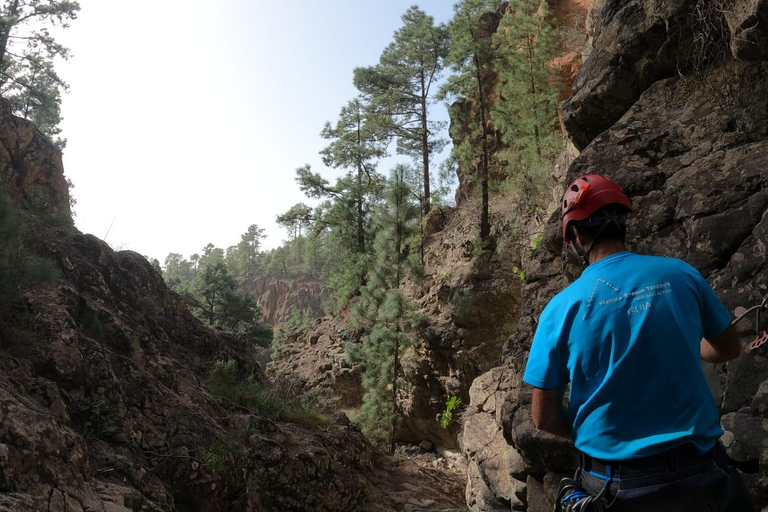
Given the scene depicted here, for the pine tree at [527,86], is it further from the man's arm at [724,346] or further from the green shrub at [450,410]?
the man's arm at [724,346]

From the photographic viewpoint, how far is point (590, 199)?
2.17 meters

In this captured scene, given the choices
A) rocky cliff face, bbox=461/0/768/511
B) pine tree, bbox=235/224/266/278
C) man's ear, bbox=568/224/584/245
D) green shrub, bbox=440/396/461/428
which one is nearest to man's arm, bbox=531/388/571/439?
man's ear, bbox=568/224/584/245

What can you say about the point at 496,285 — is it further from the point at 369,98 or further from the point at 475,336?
the point at 369,98

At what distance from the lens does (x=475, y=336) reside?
55.7ft

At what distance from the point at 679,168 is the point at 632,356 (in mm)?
4086

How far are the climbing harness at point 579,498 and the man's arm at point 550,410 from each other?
20cm

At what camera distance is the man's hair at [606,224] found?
216 cm

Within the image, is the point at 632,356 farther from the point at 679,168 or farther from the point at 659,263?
the point at 679,168

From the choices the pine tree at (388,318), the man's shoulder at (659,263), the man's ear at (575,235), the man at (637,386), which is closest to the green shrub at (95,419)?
the man at (637,386)

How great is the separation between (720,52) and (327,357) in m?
20.2

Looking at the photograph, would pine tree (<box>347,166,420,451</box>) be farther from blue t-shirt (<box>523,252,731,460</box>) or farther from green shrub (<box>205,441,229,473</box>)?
blue t-shirt (<box>523,252,731,460</box>)

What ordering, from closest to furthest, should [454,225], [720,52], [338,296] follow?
[720,52] → [454,225] → [338,296]

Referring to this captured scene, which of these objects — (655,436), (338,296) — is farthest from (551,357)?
(338,296)

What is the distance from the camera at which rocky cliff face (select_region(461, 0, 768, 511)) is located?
374 centimetres
